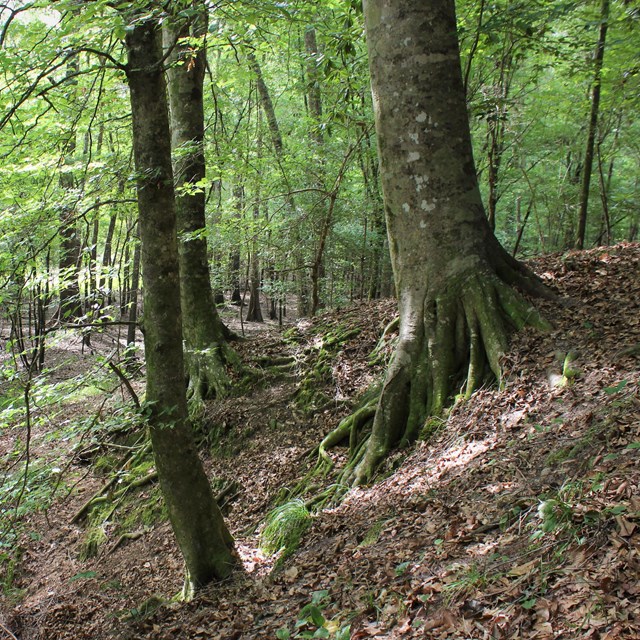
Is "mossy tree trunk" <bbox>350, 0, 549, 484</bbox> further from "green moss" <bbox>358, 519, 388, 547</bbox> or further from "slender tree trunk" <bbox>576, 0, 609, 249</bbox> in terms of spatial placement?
"slender tree trunk" <bbox>576, 0, 609, 249</bbox>

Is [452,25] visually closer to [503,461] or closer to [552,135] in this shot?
[503,461]

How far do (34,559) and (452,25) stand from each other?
26.6ft

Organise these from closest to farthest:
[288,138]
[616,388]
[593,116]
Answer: [616,388], [593,116], [288,138]

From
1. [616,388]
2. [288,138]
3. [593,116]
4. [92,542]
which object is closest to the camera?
[616,388]

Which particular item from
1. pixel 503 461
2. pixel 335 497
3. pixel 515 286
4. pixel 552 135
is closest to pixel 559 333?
pixel 515 286

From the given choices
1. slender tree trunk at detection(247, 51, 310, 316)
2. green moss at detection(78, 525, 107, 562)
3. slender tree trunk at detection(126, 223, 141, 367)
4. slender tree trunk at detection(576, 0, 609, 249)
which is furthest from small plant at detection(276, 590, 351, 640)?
slender tree trunk at detection(576, 0, 609, 249)

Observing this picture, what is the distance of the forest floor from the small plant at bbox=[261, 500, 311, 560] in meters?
0.13

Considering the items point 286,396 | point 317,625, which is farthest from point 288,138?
point 317,625

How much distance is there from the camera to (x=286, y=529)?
4.88 metres

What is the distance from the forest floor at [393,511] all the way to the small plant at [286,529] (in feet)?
0.43

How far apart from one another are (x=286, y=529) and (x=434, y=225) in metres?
3.30

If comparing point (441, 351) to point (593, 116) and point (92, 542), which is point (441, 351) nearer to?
point (92, 542)

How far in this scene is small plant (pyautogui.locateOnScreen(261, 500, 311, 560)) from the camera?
4770mm

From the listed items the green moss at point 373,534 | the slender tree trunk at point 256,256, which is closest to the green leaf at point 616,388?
the green moss at point 373,534
